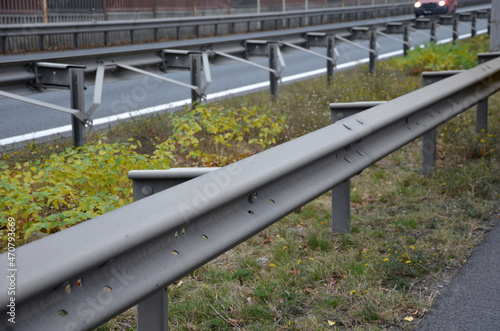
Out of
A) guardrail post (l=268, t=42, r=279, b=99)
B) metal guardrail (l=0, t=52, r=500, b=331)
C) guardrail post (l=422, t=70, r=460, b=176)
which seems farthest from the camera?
guardrail post (l=268, t=42, r=279, b=99)

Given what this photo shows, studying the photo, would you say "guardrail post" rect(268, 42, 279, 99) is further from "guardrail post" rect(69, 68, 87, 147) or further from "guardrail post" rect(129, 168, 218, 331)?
"guardrail post" rect(129, 168, 218, 331)

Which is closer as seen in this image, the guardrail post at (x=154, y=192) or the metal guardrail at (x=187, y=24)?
the guardrail post at (x=154, y=192)

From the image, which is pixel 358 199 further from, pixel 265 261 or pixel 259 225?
pixel 259 225

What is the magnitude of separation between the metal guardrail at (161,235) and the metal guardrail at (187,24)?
14678 mm

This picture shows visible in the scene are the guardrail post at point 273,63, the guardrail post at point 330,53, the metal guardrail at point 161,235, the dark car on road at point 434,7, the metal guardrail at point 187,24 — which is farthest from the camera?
the dark car on road at point 434,7

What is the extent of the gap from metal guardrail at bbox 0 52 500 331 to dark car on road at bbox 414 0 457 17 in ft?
106

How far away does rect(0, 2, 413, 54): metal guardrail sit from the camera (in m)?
17.5

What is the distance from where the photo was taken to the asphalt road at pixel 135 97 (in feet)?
32.4

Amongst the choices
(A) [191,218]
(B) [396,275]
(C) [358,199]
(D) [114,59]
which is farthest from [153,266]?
(D) [114,59]

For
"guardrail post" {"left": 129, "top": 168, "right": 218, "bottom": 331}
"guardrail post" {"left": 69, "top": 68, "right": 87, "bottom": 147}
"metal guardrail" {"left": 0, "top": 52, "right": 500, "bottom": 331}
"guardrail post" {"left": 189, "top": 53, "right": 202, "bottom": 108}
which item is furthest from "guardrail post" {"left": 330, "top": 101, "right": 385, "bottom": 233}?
"guardrail post" {"left": 189, "top": 53, "right": 202, "bottom": 108}

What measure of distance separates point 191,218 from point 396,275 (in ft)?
5.97

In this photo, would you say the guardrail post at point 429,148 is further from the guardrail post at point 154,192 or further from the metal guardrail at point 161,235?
the guardrail post at point 154,192

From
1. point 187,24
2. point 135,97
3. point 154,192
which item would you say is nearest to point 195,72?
point 135,97

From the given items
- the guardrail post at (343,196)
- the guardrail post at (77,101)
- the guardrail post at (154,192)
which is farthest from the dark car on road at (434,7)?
the guardrail post at (154,192)
